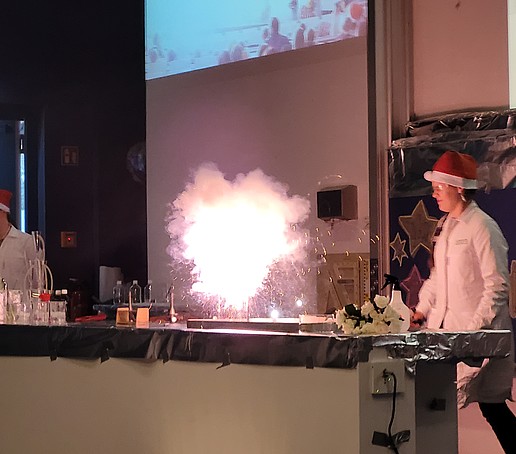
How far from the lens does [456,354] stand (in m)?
3.03

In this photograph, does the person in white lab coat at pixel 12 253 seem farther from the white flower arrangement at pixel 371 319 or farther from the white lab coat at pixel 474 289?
the white flower arrangement at pixel 371 319

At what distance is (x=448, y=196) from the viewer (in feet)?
13.1

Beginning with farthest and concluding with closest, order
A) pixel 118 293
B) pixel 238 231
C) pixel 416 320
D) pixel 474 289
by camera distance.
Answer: pixel 118 293 → pixel 238 231 → pixel 474 289 → pixel 416 320

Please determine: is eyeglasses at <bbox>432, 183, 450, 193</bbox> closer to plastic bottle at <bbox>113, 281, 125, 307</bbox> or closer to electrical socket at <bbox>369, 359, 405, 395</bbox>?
electrical socket at <bbox>369, 359, 405, 395</bbox>

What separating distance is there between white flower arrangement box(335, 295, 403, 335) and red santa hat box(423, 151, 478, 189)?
1211mm

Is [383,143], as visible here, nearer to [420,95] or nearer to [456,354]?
[420,95]

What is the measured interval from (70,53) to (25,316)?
3545mm

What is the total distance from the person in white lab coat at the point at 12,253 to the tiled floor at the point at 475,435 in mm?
2584

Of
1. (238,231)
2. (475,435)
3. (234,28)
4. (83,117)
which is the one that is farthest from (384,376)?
(83,117)

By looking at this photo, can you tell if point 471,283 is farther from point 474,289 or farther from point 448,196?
point 448,196

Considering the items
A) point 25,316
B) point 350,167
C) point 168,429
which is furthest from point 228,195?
point 168,429

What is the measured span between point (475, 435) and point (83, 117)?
402 centimetres

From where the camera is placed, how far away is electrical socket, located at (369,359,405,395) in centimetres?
279

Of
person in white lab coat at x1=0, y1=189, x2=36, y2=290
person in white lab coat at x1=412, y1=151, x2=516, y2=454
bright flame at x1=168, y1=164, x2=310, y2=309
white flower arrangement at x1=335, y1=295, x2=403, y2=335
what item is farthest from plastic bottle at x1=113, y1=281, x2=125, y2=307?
white flower arrangement at x1=335, y1=295, x2=403, y2=335
